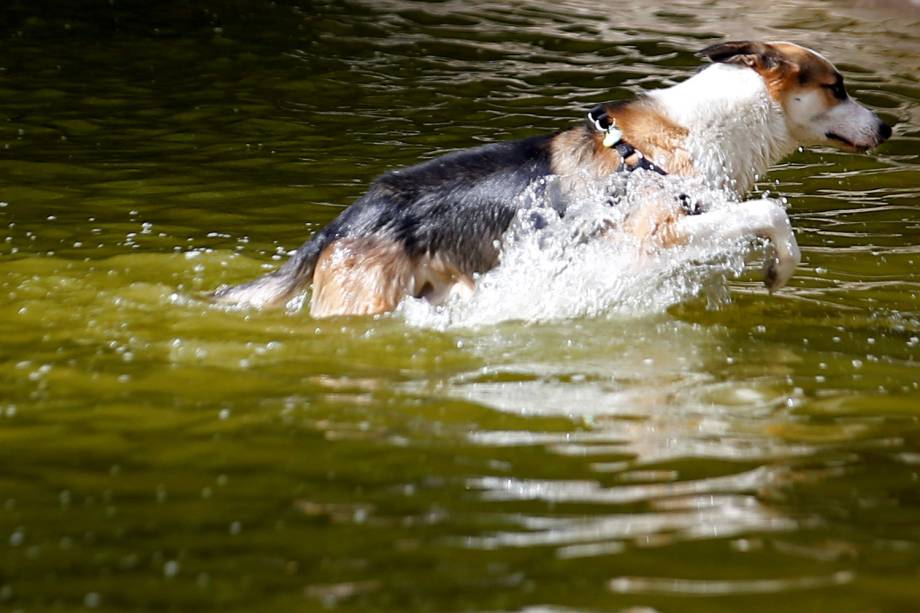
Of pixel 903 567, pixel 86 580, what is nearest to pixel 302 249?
pixel 86 580

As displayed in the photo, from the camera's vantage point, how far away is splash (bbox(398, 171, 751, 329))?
590 cm

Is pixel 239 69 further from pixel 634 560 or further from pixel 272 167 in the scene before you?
pixel 634 560

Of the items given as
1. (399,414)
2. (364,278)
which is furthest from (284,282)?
(399,414)

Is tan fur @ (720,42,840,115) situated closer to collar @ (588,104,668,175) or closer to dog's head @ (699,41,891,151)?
dog's head @ (699,41,891,151)

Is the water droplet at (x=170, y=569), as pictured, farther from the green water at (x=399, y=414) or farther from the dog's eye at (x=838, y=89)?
the dog's eye at (x=838, y=89)

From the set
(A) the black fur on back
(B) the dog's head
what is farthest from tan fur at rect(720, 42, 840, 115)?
(A) the black fur on back

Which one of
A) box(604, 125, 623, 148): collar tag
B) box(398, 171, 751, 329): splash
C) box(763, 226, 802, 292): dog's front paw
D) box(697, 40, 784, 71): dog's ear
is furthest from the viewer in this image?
box(697, 40, 784, 71): dog's ear

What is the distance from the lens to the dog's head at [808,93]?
20.5 ft

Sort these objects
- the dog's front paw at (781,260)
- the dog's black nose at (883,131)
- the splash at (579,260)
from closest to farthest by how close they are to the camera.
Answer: the dog's front paw at (781,260) → the splash at (579,260) → the dog's black nose at (883,131)

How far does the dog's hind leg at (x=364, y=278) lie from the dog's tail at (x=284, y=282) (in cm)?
16

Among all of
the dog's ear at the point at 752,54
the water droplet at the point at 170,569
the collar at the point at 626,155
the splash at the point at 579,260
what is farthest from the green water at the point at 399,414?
the dog's ear at the point at 752,54

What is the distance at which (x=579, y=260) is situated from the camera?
600 cm

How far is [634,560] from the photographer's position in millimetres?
3379

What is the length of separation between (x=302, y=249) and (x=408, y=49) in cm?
743
